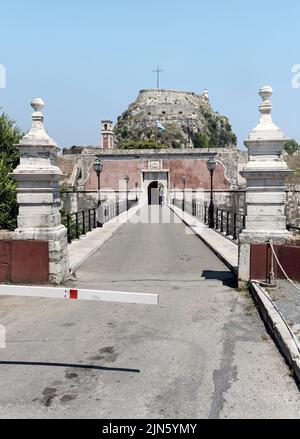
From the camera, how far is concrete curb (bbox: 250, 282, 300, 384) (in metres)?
4.66

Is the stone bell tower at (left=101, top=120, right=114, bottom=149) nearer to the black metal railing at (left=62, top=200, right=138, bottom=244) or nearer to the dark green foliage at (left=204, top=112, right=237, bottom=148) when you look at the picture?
the dark green foliage at (left=204, top=112, right=237, bottom=148)

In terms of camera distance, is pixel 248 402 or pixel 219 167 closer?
pixel 248 402

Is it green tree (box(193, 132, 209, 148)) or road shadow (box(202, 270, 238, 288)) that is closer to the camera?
road shadow (box(202, 270, 238, 288))

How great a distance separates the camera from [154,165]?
58.0 m

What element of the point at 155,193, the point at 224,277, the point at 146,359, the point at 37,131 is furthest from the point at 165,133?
the point at 146,359

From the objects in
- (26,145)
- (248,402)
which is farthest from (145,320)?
(26,145)

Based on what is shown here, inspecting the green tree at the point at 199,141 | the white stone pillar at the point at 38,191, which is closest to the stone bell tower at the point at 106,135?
the green tree at the point at 199,141

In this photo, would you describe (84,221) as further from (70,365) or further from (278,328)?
(70,365)

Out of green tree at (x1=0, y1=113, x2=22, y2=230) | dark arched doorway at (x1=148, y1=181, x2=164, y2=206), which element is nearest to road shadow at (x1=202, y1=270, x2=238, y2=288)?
green tree at (x1=0, y1=113, x2=22, y2=230)

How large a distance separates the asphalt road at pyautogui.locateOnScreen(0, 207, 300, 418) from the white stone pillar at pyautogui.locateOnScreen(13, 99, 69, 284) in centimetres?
127

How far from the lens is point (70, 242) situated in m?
15.4

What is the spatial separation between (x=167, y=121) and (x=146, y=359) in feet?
290
